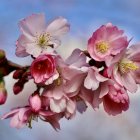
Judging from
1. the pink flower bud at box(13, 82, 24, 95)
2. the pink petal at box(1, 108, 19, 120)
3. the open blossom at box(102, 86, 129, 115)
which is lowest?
the open blossom at box(102, 86, 129, 115)

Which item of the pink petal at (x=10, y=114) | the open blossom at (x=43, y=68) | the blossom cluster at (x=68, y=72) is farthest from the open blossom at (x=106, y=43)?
the pink petal at (x=10, y=114)

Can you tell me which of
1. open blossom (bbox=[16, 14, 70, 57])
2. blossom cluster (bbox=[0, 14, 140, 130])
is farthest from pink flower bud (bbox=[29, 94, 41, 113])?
open blossom (bbox=[16, 14, 70, 57])

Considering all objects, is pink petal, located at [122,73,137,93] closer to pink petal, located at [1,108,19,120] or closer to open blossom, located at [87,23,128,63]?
open blossom, located at [87,23,128,63]

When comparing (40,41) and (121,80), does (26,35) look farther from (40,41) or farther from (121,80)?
(121,80)

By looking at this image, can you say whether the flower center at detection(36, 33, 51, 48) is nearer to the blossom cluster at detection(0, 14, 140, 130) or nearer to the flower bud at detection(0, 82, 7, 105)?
the blossom cluster at detection(0, 14, 140, 130)

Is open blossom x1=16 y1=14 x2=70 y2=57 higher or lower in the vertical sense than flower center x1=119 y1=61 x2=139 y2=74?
higher

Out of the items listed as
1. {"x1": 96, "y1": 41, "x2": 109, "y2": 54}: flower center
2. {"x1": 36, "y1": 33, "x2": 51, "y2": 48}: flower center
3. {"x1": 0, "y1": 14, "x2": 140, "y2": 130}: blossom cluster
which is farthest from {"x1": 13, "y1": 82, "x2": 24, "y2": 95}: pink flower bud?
{"x1": 96, "y1": 41, "x2": 109, "y2": 54}: flower center
